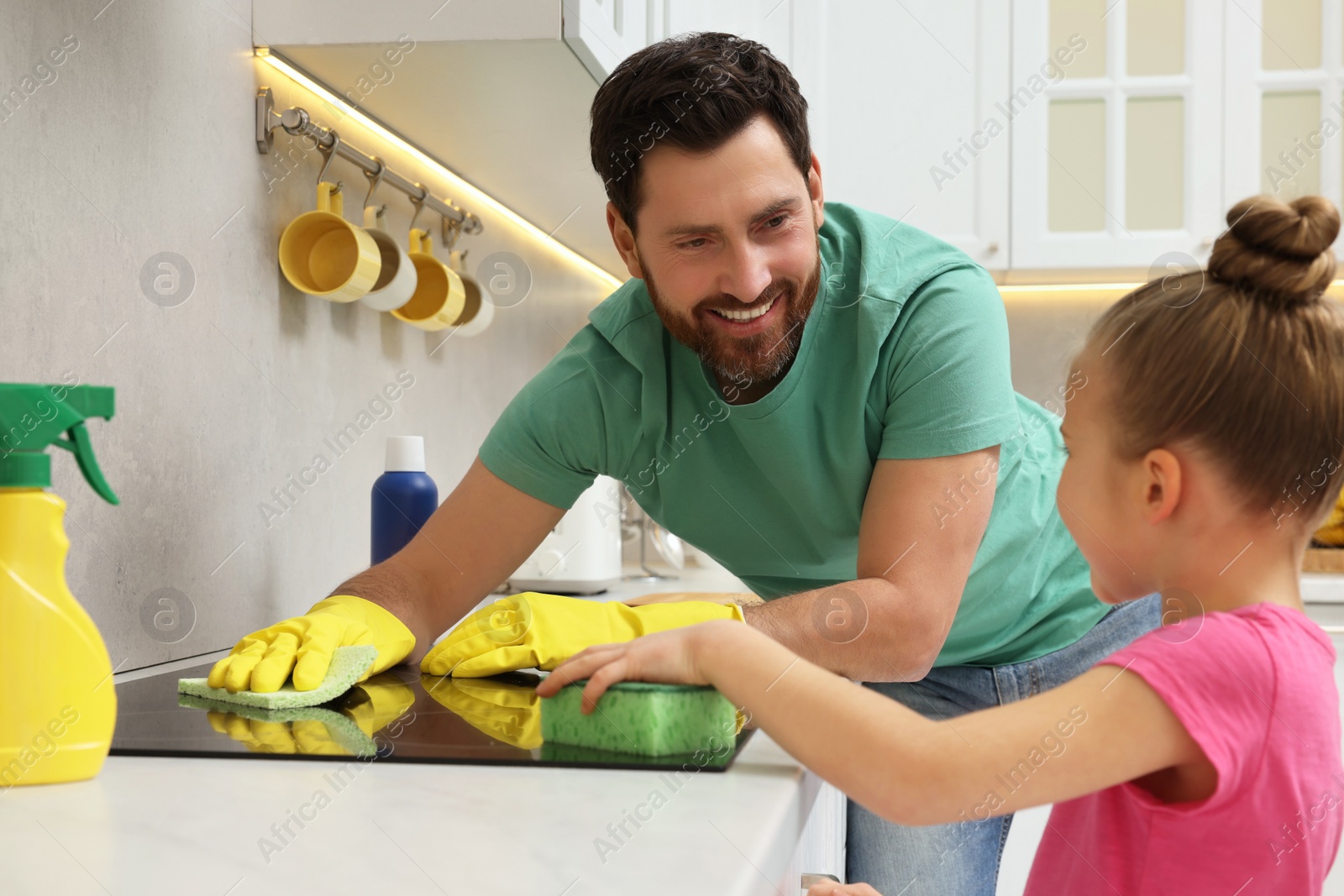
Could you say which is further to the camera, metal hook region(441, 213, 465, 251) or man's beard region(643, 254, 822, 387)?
metal hook region(441, 213, 465, 251)

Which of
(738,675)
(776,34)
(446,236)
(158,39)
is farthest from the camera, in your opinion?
(776,34)

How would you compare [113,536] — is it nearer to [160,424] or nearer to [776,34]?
[160,424]

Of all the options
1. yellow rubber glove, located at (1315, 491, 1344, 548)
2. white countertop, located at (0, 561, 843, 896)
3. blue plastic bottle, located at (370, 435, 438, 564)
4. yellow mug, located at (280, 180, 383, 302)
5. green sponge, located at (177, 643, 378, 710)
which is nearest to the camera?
white countertop, located at (0, 561, 843, 896)

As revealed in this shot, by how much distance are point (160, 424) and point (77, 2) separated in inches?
14.8

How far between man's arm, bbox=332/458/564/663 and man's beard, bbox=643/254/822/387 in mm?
242

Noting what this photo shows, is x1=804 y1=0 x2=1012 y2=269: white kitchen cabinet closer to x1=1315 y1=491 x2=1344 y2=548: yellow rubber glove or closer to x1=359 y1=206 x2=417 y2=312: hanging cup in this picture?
x1=1315 y1=491 x2=1344 y2=548: yellow rubber glove

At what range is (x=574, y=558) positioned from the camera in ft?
6.38

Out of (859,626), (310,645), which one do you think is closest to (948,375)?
(859,626)

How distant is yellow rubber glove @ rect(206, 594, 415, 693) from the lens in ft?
2.83

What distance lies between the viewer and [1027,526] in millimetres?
1252

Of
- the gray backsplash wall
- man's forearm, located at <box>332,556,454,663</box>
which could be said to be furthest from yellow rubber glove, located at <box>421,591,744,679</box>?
the gray backsplash wall

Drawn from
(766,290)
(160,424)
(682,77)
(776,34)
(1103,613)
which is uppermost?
(776,34)

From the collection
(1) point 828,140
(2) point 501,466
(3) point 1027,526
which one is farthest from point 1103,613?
(1) point 828,140

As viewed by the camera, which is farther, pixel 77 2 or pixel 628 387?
pixel 628 387
